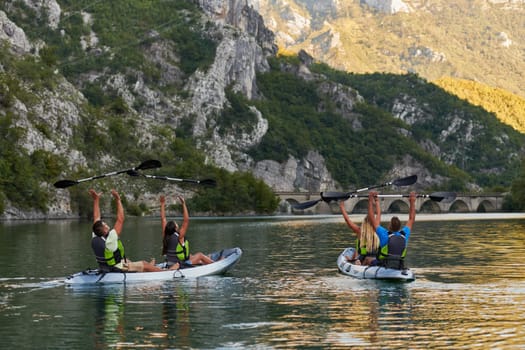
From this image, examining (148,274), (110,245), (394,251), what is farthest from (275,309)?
(148,274)

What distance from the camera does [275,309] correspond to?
3481 centimetres

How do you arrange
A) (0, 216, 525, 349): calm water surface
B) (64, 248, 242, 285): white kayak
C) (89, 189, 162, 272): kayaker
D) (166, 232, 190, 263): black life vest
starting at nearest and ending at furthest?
(0, 216, 525, 349): calm water surface < (89, 189, 162, 272): kayaker < (64, 248, 242, 285): white kayak < (166, 232, 190, 263): black life vest

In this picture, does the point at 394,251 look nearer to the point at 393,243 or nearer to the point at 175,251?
the point at 393,243

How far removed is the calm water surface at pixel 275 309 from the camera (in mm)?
28422

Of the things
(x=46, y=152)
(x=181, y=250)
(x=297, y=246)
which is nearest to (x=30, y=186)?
(x=46, y=152)

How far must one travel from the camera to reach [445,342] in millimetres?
27594

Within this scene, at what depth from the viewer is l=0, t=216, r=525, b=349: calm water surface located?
93.2 ft

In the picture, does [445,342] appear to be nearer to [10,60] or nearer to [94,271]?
[94,271]

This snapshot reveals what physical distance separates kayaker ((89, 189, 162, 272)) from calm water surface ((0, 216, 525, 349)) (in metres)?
0.99

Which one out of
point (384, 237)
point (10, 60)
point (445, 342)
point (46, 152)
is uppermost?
point (10, 60)

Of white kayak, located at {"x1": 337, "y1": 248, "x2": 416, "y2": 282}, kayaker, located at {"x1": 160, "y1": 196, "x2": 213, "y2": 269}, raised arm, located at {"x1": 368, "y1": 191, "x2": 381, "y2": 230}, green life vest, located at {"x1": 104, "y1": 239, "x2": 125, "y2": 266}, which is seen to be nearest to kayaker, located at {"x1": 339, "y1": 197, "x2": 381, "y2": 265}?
raised arm, located at {"x1": 368, "y1": 191, "x2": 381, "y2": 230}

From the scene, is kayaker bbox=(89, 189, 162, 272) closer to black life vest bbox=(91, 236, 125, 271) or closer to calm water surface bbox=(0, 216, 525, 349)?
black life vest bbox=(91, 236, 125, 271)

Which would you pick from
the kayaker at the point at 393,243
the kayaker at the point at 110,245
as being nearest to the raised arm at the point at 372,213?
the kayaker at the point at 393,243

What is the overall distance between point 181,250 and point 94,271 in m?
4.76
